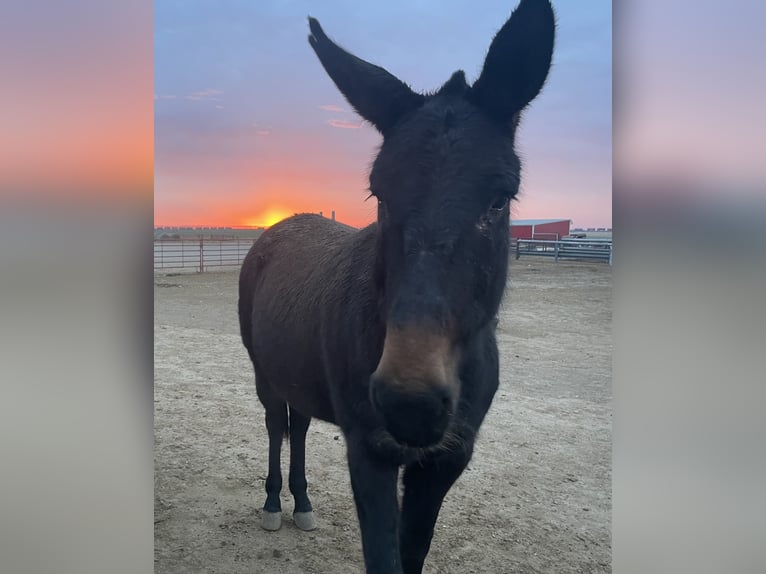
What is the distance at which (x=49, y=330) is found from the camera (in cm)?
108

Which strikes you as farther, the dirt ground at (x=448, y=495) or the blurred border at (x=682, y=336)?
the dirt ground at (x=448, y=495)

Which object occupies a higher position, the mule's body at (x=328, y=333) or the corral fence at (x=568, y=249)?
the corral fence at (x=568, y=249)

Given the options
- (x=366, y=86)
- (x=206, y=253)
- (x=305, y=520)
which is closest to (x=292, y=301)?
(x=366, y=86)

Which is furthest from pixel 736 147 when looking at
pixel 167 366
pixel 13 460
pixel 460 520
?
pixel 167 366

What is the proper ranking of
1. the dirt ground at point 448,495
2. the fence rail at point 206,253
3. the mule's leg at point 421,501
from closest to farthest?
the mule's leg at point 421,501
the dirt ground at point 448,495
the fence rail at point 206,253

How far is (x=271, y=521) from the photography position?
11.1 ft

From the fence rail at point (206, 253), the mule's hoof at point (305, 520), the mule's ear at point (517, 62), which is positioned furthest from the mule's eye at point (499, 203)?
the fence rail at point (206, 253)

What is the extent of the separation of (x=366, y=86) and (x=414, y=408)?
48.1 inches

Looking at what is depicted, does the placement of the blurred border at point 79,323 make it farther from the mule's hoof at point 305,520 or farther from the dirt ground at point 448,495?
the mule's hoof at point 305,520

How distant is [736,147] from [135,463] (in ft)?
5.36

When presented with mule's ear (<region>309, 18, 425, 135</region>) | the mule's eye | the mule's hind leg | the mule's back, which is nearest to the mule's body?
the mule's back

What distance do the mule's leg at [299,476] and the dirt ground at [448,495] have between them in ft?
0.27

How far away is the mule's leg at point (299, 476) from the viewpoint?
11.2 ft

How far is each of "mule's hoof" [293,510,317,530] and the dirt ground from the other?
5 centimetres
